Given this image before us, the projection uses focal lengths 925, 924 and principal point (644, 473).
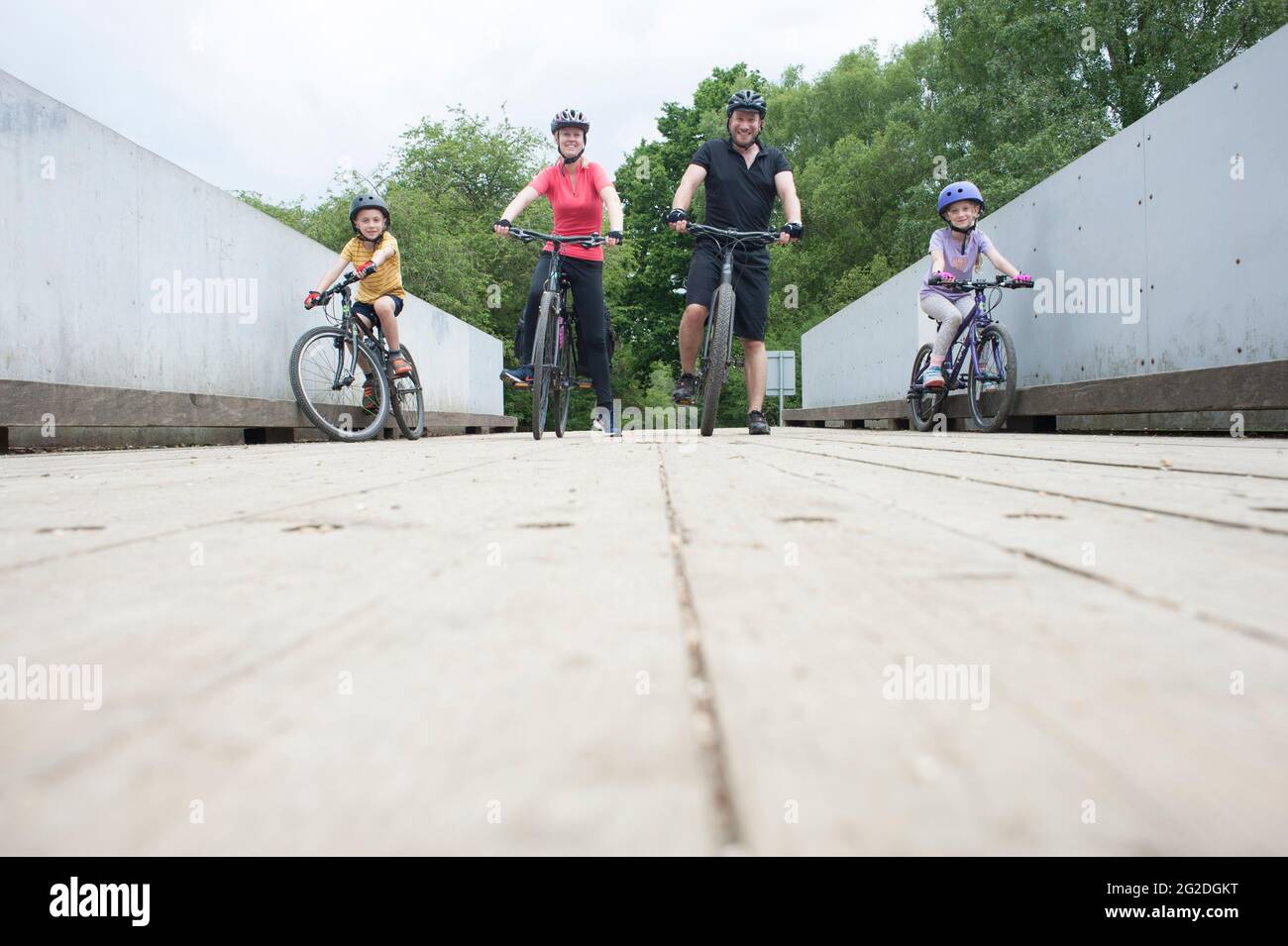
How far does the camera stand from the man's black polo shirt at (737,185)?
6.14m

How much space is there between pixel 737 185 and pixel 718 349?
1324 millimetres

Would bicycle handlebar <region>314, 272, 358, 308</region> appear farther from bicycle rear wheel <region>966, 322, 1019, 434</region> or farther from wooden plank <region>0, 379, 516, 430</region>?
bicycle rear wheel <region>966, 322, 1019, 434</region>

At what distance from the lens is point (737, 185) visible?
20.2 feet

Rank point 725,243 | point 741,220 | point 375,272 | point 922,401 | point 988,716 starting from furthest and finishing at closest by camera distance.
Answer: point 922,401 → point 375,272 → point 741,220 → point 725,243 → point 988,716

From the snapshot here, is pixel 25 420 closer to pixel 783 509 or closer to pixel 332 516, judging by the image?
pixel 332 516

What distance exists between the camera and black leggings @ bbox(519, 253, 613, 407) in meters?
6.22

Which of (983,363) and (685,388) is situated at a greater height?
(983,363)

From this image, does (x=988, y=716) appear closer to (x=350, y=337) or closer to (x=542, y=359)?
(x=542, y=359)

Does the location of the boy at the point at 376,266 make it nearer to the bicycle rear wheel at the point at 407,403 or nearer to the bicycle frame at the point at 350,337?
the bicycle frame at the point at 350,337

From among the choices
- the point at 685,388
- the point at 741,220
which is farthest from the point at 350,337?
the point at 741,220

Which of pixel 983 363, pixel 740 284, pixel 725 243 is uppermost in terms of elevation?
pixel 725 243

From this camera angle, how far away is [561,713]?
0.52 m

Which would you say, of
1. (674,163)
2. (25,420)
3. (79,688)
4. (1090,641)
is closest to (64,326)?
(25,420)
